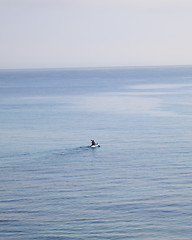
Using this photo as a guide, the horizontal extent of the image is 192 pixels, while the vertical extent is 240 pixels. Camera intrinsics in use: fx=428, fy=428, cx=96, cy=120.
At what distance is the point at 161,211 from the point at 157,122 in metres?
42.2

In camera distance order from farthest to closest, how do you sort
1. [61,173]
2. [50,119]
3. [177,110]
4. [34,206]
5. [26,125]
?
[177,110] < [50,119] < [26,125] < [61,173] < [34,206]

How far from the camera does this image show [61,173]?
44.4 metres

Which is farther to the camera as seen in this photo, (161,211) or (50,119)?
(50,119)

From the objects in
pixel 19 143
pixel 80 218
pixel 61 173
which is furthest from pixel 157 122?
pixel 80 218

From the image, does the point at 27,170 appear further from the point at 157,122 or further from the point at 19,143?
the point at 157,122

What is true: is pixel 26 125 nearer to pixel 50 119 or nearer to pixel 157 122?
pixel 50 119

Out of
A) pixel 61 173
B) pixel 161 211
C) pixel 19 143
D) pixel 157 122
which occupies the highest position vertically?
pixel 157 122

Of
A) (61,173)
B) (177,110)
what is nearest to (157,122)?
(177,110)

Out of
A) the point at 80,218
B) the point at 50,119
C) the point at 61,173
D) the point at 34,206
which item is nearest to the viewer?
the point at 80,218

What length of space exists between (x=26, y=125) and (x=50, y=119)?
873 centimetres

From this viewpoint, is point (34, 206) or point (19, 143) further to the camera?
point (19, 143)

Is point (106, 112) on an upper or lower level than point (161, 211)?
upper

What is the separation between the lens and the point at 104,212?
1340 inches

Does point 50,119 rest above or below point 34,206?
above
